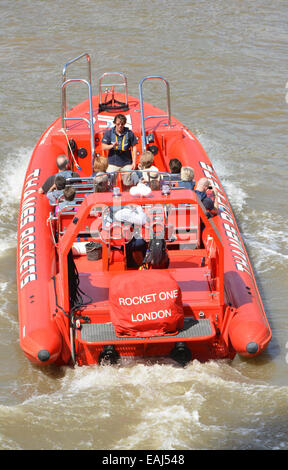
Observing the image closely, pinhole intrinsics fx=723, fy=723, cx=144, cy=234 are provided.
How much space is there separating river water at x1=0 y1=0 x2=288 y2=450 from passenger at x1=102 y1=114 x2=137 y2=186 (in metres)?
1.55

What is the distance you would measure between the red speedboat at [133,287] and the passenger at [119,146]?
2.34 feet

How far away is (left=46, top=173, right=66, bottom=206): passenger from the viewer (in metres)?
7.20

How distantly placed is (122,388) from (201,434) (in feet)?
2.61

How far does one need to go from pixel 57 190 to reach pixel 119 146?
1.33m

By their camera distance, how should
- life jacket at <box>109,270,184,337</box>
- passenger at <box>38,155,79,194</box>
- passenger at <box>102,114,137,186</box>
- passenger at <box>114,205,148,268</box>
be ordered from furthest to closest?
1. passenger at <box>102,114,137,186</box>
2. passenger at <box>38,155,79,194</box>
3. passenger at <box>114,205,148,268</box>
4. life jacket at <box>109,270,184,337</box>

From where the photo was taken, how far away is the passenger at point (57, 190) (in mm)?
7199

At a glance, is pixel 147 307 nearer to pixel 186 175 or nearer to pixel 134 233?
pixel 134 233

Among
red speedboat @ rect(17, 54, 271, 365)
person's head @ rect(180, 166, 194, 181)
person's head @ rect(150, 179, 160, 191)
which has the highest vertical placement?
person's head @ rect(150, 179, 160, 191)

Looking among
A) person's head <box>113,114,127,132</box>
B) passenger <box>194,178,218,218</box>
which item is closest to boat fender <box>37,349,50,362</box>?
passenger <box>194,178,218,218</box>

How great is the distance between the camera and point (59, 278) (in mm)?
6355

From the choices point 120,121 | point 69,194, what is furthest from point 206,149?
point 69,194

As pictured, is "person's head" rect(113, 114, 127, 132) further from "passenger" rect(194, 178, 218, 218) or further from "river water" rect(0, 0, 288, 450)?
"river water" rect(0, 0, 288, 450)

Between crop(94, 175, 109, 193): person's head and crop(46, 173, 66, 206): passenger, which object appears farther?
crop(46, 173, 66, 206): passenger
